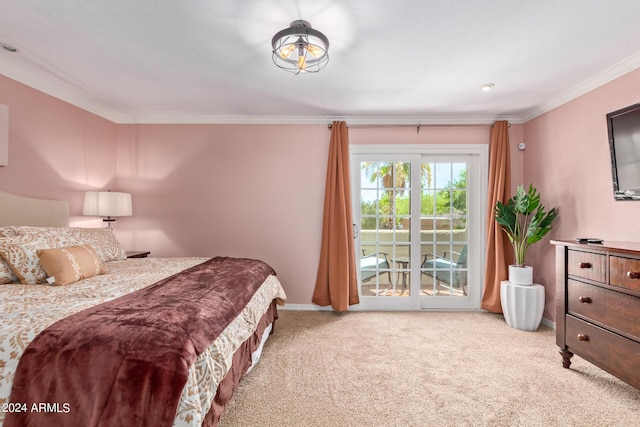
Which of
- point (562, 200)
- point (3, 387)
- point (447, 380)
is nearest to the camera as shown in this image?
point (3, 387)

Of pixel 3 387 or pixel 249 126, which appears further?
pixel 249 126

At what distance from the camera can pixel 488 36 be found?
2.05 meters

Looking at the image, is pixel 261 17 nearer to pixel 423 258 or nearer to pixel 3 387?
pixel 3 387

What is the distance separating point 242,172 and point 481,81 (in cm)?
274

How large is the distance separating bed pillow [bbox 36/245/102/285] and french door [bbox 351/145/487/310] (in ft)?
8.85

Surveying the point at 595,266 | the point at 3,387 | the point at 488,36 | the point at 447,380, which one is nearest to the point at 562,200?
the point at 595,266

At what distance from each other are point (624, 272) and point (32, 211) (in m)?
4.46

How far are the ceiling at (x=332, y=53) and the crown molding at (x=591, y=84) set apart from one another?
10 millimetres

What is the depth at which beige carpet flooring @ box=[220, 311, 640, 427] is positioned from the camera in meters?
1.79

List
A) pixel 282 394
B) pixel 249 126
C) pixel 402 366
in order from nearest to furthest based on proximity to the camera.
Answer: pixel 282 394
pixel 402 366
pixel 249 126

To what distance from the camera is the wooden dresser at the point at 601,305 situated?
6.05 ft

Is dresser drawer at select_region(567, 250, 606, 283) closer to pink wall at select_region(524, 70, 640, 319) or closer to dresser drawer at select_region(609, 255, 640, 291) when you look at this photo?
dresser drawer at select_region(609, 255, 640, 291)

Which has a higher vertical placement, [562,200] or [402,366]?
[562,200]


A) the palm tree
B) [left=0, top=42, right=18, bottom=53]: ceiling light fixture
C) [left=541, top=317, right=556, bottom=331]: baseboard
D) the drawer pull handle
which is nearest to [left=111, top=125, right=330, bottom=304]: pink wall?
the palm tree
